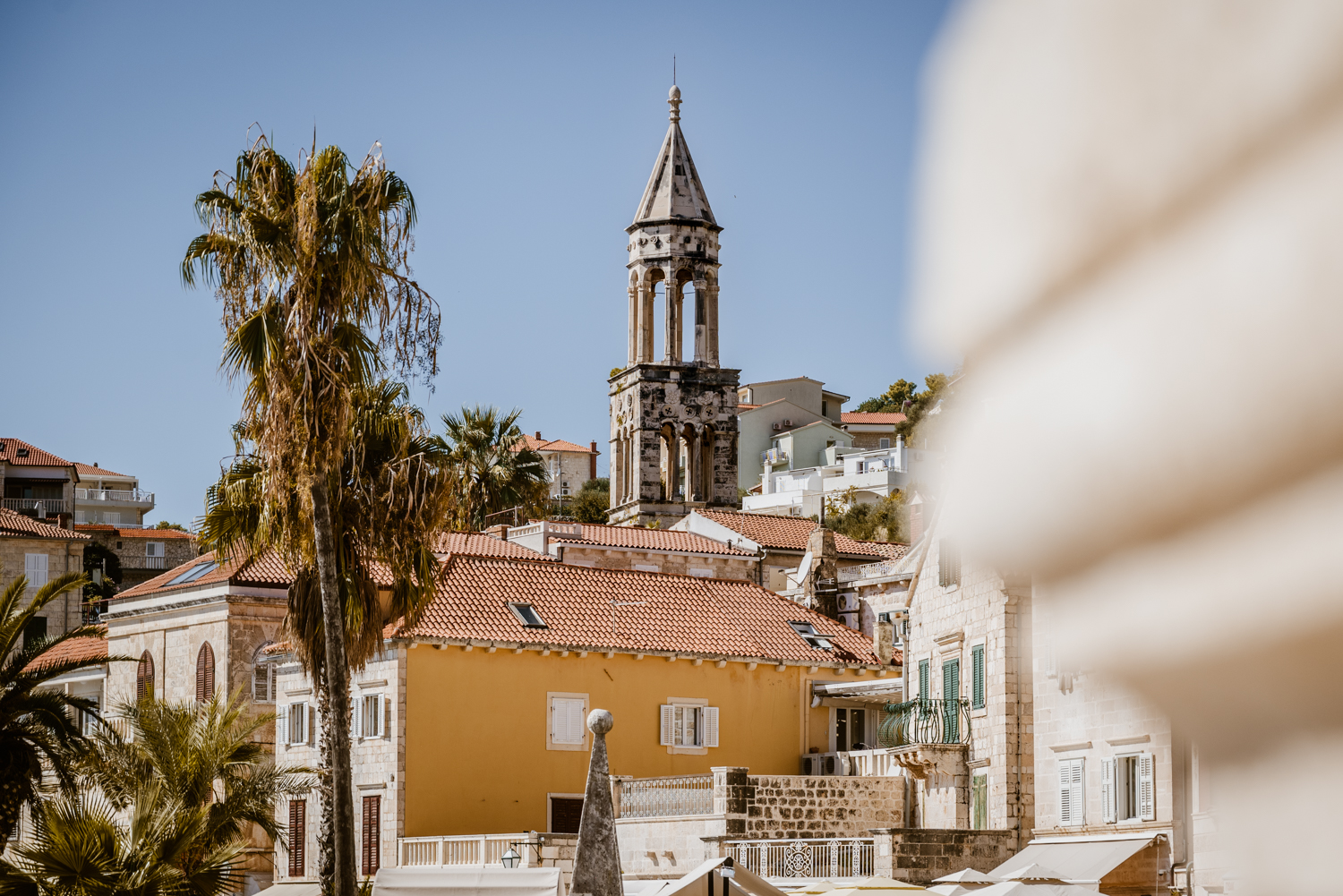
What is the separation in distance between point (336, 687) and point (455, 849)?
9.14 metres

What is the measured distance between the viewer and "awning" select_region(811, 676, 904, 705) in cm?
3189

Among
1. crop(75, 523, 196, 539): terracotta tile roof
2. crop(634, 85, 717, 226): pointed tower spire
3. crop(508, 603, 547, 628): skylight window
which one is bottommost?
crop(508, 603, 547, 628): skylight window

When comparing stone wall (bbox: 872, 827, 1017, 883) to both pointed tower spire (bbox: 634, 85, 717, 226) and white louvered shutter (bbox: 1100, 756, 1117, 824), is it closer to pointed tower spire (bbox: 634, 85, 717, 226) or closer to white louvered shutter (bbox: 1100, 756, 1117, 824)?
white louvered shutter (bbox: 1100, 756, 1117, 824)

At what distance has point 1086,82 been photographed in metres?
1.11

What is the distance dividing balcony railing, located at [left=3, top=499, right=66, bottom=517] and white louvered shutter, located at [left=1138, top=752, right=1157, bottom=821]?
2240 inches

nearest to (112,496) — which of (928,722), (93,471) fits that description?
(93,471)

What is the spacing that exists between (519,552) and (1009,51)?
132ft

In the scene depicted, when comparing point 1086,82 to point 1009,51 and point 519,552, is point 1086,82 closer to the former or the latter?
point 1009,51

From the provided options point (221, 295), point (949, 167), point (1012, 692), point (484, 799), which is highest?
point (221, 295)

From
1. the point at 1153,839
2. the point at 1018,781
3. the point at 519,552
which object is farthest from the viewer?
the point at 519,552

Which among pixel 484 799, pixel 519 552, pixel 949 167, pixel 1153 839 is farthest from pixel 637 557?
pixel 949 167

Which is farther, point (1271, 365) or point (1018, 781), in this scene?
point (1018, 781)

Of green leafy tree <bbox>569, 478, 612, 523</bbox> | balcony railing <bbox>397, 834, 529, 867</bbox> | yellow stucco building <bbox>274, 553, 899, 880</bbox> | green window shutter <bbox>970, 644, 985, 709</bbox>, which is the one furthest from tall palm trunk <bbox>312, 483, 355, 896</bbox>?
green leafy tree <bbox>569, 478, 612, 523</bbox>

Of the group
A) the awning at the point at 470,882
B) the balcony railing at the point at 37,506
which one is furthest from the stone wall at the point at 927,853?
the balcony railing at the point at 37,506
